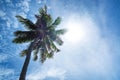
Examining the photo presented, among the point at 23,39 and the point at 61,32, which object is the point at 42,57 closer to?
the point at 23,39

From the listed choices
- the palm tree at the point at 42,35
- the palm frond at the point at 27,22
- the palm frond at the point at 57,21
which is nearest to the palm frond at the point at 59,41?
the palm tree at the point at 42,35

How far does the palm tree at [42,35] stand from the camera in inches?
895

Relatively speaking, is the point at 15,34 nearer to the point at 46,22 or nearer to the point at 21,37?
the point at 21,37

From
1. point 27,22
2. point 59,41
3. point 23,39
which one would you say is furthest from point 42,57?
point 27,22

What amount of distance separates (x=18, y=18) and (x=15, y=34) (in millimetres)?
2405

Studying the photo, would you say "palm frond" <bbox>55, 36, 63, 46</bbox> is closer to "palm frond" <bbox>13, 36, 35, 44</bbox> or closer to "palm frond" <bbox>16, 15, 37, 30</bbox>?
"palm frond" <bbox>13, 36, 35, 44</bbox>

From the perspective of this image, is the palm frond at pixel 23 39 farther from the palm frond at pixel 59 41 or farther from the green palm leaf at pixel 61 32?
the green palm leaf at pixel 61 32

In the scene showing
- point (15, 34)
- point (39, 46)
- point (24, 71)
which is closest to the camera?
point (24, 71)

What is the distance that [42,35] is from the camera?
2295 cm

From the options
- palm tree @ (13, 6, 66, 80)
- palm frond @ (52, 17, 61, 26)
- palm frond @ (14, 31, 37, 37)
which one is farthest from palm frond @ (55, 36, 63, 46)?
palm frond @ (14, 31, 37, 37)

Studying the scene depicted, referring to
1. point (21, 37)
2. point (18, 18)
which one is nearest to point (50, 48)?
point (21, 37)

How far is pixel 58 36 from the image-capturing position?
25.0m

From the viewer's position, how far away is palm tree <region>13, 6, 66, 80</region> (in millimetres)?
22734

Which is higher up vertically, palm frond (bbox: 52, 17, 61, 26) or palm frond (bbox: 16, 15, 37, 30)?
palm frond (bbox: 52, 17, 61, 26)
